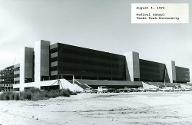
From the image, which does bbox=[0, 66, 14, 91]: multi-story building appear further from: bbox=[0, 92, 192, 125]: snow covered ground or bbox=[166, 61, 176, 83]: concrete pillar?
bbox=[0, 92, 192, 125]: snow covered ground

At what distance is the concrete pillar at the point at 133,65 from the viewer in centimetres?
8807

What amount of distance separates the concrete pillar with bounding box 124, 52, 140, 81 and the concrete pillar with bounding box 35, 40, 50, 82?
31.4 metres

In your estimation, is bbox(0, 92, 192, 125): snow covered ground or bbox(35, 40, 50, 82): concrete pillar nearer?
bbox(0, 92, 192, 125): snow covered ground

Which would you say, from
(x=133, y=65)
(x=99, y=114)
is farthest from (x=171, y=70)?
(x=99, y=114)

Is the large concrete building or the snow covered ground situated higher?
the large concrete building

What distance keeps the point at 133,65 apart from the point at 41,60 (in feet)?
111

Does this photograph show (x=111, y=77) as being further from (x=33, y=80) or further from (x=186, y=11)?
(x=186, y=11)

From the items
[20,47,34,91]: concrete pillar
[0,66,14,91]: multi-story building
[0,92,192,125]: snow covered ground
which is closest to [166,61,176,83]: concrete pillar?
[20,47,34,91]: concrete pillar

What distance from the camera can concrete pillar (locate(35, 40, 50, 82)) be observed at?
219 ft

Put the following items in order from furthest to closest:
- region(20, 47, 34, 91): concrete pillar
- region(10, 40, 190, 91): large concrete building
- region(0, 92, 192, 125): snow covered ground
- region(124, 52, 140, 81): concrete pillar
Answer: region(124, 52, 140, 81): concrete pillar, region(20, 47, 34, 91): concrete pillar, region(10, 40, 190, 91): large concrete building, region(0, 92, 192, 125): snow covered ground

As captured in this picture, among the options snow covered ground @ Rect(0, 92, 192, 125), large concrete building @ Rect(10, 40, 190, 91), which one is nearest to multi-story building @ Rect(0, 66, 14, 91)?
large concrete building @ Rect(10, 40, 190, 91)

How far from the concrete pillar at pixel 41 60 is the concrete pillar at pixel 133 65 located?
31.4 metres

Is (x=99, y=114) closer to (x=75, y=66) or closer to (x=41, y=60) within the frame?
(x=75, y=66)

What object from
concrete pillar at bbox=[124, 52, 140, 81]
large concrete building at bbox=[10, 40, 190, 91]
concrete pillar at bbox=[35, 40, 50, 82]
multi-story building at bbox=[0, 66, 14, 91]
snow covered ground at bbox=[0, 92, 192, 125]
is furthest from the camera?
multi-story building at bbox=[0, 66, 14, 91]
